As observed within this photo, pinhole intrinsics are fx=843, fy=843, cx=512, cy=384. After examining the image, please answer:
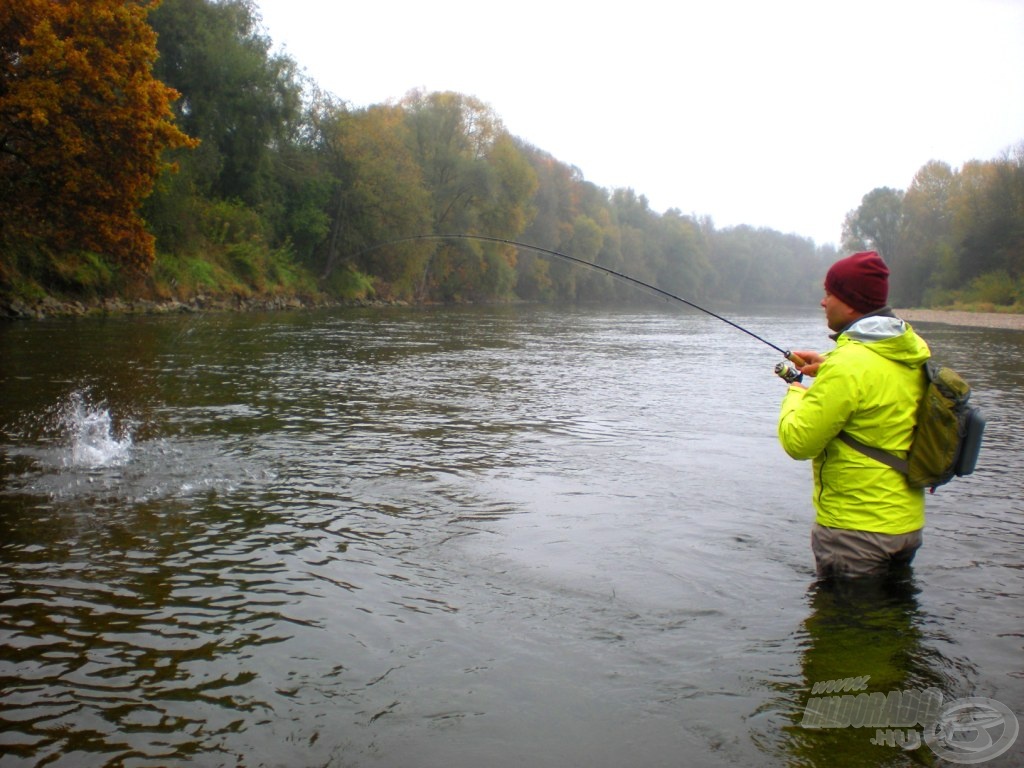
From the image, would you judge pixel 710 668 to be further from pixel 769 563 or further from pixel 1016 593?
pixel 1016 593

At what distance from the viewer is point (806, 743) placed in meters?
3.55

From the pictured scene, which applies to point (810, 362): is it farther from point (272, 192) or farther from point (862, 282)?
point (272, 192)

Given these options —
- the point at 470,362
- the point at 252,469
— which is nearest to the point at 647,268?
the point at 470,362

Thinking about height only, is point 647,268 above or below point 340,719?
above

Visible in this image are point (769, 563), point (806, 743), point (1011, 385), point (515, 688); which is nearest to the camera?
point (806, 743)

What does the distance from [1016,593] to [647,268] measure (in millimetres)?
121348

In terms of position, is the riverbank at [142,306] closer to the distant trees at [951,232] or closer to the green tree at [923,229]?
the distant trees at [951,232]

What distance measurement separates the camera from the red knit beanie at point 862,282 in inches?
187

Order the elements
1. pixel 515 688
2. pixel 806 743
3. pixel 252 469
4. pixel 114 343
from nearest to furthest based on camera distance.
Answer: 1. pixel 806 743
2. pixel 515 688
3. pixel 252 469
4. pixel 114 343

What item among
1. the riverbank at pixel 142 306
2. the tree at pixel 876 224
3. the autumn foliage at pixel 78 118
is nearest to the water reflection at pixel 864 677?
the autumn foliage at pixel 78 118

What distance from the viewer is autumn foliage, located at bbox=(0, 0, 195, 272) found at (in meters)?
24.0

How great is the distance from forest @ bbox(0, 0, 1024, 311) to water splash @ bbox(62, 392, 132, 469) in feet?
41.3

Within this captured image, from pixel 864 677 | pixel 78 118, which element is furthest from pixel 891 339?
pixel 78 118

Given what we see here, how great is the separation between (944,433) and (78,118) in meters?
27.0
